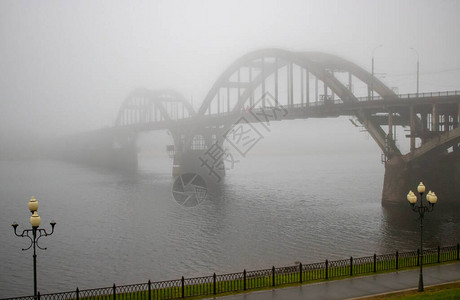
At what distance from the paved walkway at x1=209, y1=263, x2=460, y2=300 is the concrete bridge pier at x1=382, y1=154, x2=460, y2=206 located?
33.4 meters

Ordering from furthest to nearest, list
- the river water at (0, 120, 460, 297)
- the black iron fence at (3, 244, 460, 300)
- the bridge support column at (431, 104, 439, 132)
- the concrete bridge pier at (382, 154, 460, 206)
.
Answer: the concrete bridge pier at (382, 154, 460, 206) → the bridge support column at (431, 104, 439, 132) → the river water at (0, 120, 460, 297) → the black iron fence at (3, 244, 460, 300)

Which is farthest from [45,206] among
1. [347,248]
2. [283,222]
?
[347,248]

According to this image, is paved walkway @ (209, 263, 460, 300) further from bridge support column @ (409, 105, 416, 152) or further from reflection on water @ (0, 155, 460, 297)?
bridge support column @ (409, 105, 416, 152)

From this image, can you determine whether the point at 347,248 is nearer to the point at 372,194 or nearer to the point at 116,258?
Result: the point at 116,258

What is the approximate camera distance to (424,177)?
56.0 metres

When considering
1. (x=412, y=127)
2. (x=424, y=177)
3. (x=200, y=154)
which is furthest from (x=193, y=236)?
(x=200, y=154)

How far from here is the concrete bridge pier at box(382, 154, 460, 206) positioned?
55.9m

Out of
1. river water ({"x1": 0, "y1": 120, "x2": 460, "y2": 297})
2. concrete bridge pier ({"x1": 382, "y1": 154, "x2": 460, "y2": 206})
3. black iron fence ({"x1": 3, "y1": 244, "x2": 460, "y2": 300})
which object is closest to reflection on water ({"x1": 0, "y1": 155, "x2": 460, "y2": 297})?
river water ({"x1": 0, "y1": 120, "x2": 460, "y2": 297})

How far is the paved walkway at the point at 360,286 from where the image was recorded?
20.0 metres

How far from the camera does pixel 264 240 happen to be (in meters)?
41.3

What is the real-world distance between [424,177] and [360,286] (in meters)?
38.7

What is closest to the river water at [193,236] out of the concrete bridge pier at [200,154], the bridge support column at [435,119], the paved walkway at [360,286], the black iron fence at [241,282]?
the black iron fence at [241,282]

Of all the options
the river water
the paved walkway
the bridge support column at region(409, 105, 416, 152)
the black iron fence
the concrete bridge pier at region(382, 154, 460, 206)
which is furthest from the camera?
the bridge support column at region(409, 105, 416, 152)

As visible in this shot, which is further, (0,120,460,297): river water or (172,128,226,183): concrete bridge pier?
(172,128,226,183): concrete bridge pier
